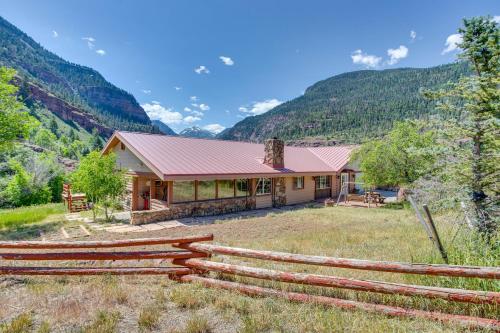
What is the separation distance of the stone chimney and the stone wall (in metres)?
3.34

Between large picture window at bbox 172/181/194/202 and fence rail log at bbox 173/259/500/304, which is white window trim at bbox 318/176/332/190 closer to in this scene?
large picture window at bbox 172/181/194/202

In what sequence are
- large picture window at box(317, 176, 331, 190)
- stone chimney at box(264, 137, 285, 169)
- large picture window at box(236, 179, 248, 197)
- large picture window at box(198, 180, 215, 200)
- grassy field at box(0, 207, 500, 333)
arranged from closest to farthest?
grassy field at box(0, 207, 500, 333) < large picture window at box(198, 180, 215, 200) < large picture window at box(236, 179, 248, 197) < stone chimney at box(264, 137, 285, 169) < large picture window at box(317, 176, 331, 190)

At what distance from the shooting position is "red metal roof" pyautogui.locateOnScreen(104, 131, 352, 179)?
49.9ft

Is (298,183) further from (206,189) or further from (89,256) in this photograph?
(89,256)

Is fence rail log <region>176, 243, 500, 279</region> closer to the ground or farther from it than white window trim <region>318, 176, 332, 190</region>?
closer to the ground

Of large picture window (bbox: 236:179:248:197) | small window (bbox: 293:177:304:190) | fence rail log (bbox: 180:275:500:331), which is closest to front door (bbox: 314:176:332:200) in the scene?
small window (bbox: 293:177:304:190)

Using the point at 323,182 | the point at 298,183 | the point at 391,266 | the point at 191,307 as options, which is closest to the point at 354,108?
the point at 323,182

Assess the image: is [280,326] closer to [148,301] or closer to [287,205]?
[148,301]

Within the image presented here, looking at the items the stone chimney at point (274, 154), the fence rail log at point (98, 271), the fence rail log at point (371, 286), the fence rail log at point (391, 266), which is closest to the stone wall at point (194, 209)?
the stone chimney at point (274, 154)

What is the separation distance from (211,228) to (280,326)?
29.6 ft

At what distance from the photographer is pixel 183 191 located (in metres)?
15.5

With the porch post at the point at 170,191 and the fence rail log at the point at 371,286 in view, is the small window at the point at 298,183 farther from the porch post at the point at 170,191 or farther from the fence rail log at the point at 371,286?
the fence rail log at the point at 371,286

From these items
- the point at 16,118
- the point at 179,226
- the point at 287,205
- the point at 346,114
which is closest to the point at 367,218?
the point at 287,205

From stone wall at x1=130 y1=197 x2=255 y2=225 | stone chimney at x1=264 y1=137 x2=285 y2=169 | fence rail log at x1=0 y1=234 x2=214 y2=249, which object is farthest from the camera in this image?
stone chimney at x1=264 y1=137 x2=285 y2=169
